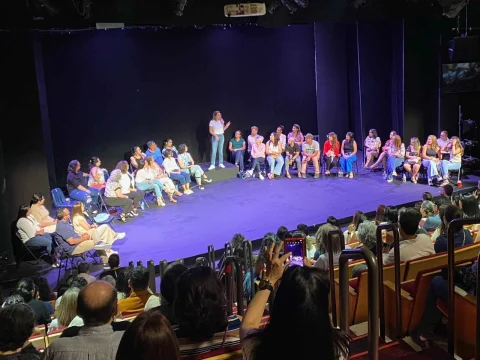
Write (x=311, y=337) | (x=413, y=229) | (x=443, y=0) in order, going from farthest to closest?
1. (x=443, y=0)
2. (x=413, y=229)
3. (x=311, y=337)

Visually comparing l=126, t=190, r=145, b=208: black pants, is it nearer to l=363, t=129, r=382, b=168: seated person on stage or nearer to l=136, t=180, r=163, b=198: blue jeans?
l=136, t=180, r=163, b=198: blue jeans

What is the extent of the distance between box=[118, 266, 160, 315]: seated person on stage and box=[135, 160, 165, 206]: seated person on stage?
552 cm

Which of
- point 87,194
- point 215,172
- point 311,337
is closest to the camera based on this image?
point 311,337

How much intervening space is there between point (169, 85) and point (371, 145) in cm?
416

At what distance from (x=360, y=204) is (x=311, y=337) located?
768cm

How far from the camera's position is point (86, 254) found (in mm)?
7539

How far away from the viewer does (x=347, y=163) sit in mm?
11047

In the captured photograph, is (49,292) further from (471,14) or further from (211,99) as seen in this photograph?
(471,14)

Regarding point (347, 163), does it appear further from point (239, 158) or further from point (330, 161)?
point (239, 158)

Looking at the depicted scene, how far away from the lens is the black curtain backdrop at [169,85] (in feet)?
34.7

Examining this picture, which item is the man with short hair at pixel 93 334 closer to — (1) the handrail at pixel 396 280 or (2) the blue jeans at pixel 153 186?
(1) the handrail at pixel 396 280

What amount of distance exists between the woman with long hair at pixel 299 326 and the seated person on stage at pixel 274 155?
9227 mm

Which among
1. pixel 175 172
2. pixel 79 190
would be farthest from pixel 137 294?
pixel 175 172

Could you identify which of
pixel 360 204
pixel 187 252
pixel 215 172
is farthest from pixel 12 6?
pixel 360 204
